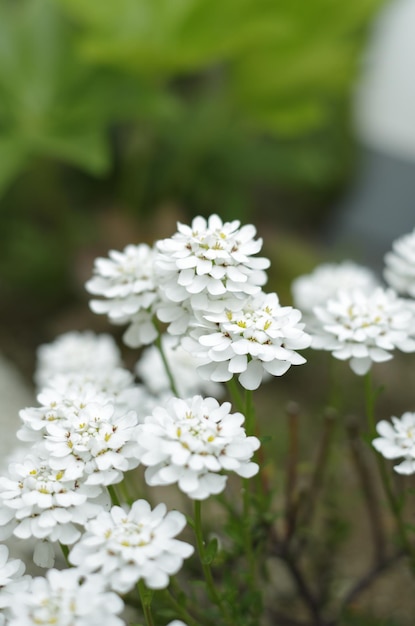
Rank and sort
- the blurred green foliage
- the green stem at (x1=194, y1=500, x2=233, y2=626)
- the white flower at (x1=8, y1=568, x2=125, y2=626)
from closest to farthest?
the white flower at (x1=8, y1=568, x2=125, y2=626)
the green stem at (x1=194, y1=500, x2=233, y2=626)
the blurred green foliage

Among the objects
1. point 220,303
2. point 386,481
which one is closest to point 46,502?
point 220,303

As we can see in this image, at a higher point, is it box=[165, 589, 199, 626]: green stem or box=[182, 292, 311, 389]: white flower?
box=[182, 292, 311, 389]: white flower

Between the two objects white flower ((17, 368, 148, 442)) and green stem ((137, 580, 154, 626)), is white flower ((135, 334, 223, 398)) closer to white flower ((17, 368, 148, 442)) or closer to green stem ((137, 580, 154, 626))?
white flower ((17, 368, 148, 442))

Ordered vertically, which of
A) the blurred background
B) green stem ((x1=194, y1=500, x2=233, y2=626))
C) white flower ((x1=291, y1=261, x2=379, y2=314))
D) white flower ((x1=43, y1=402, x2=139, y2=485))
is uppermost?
the blurred background

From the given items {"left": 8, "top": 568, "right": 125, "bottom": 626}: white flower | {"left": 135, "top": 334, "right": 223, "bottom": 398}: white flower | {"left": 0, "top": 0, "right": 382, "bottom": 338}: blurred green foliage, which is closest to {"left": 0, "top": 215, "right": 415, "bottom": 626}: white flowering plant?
{"left": 8, "top": 568, "right": 125, "bottom": 626}: white flower

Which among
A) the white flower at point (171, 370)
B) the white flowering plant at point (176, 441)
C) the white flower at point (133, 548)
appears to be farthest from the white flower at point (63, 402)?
the white flower at point (171, 370)

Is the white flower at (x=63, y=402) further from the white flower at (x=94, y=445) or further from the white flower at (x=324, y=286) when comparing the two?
the white flower at (x=324, y=286)

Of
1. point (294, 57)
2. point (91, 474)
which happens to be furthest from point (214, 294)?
point (294, 57)
